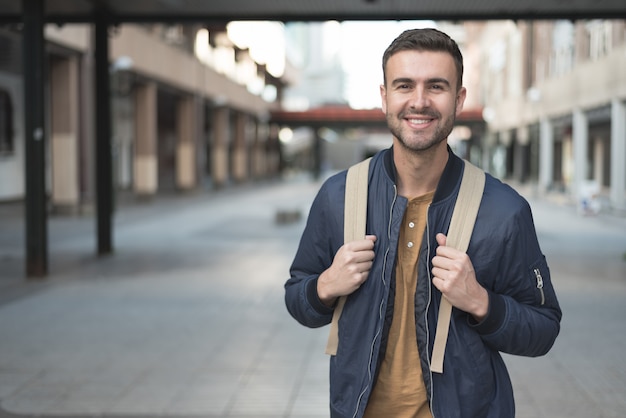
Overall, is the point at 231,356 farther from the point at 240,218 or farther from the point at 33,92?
the point at 240,218

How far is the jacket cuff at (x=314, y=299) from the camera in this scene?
2.69 meters

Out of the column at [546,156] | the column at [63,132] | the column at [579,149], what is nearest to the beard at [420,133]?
the column at [63,132]

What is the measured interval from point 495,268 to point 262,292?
9.09 m

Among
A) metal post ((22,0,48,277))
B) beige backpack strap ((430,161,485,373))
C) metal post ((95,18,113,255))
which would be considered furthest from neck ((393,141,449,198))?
metal post ((95,18,113,255))

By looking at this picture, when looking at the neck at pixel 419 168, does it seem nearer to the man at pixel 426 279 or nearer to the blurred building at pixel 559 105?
the man at pixel 426 279

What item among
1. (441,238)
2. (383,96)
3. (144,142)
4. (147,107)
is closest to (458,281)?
(441,238)

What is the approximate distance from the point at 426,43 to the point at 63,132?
24.1m

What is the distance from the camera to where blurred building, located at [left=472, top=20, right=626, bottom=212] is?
88.1ft

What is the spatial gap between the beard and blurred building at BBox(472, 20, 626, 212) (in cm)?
1341

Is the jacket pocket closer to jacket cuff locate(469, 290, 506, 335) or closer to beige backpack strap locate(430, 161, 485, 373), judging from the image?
jacket cuff locate(469, 290, 506, 335)

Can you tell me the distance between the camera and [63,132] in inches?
994

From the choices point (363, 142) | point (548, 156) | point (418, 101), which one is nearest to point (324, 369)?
point (418, 101)

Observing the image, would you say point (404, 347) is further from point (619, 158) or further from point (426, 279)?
point (619, 158)

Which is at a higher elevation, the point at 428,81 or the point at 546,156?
the point at 428,81
